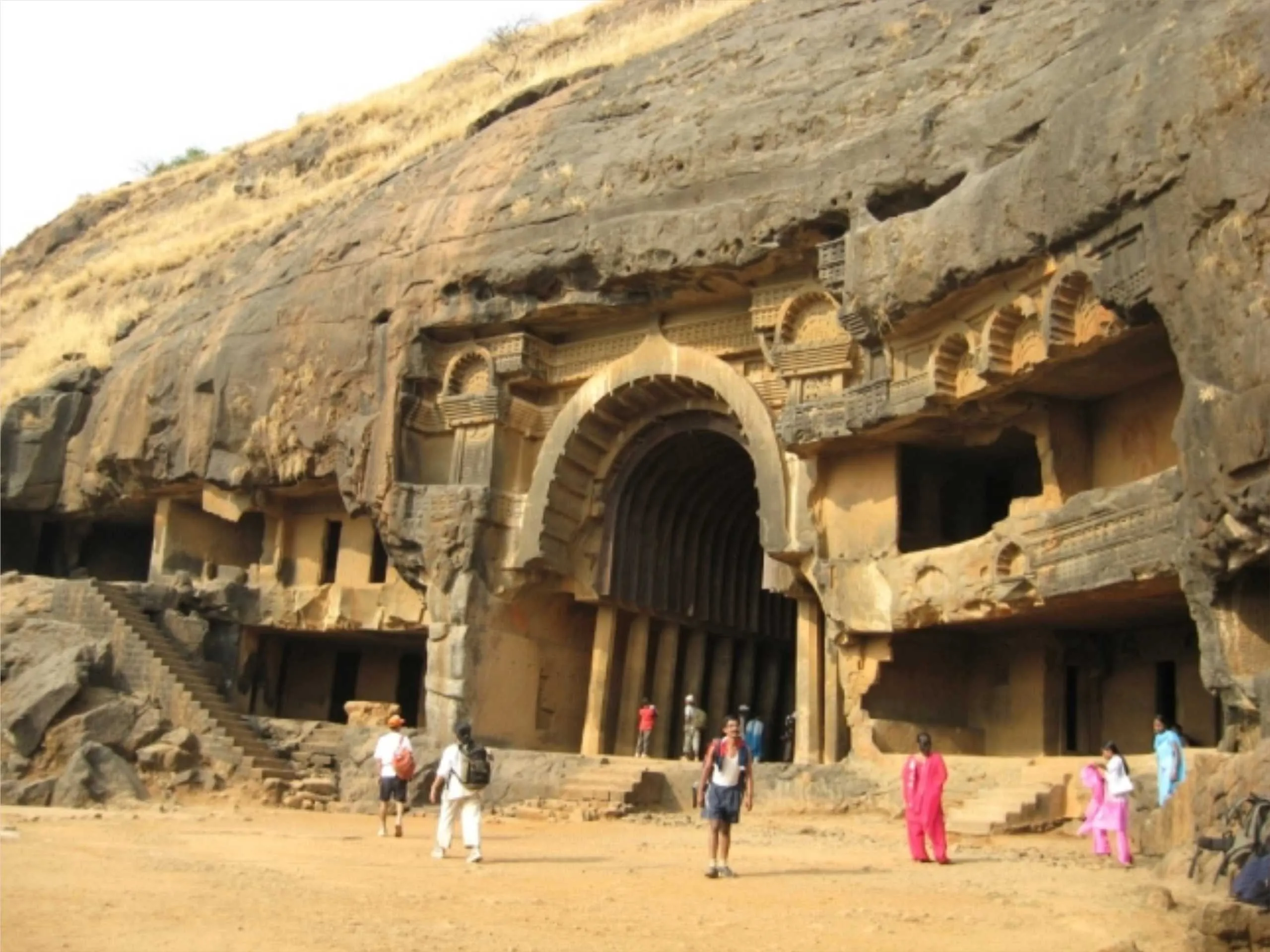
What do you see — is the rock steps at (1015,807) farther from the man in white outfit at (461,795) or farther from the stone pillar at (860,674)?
the man in white outfit at (461,795)

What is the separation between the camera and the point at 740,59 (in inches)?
940

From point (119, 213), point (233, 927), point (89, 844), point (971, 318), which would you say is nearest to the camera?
point (233, 927)

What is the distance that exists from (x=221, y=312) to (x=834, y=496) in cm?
1365

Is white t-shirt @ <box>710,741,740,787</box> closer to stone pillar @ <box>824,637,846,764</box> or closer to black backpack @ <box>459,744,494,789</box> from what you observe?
black backpack @ <box>459,744,494,789</box>

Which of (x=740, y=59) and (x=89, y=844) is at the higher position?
(x=740, y=59)

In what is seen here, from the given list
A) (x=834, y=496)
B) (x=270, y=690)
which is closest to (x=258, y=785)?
(x=270, y=690)

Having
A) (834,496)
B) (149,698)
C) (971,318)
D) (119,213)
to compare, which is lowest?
(149,698)

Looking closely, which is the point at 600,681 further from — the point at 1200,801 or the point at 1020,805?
the point at 1200,801

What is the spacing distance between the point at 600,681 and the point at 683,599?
242 centimetres

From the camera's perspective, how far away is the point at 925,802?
12047mm

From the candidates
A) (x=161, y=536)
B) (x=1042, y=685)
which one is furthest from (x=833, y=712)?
(x=161, y=536)

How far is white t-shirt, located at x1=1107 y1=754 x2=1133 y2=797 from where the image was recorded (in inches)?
479

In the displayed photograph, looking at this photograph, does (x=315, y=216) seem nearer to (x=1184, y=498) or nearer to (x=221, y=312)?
(x=221, y=312)

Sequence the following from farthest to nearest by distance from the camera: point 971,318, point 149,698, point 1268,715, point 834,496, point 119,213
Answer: point 119,213 < point 149,698 < point 834,496 < point 971,318 < point 1268,715
